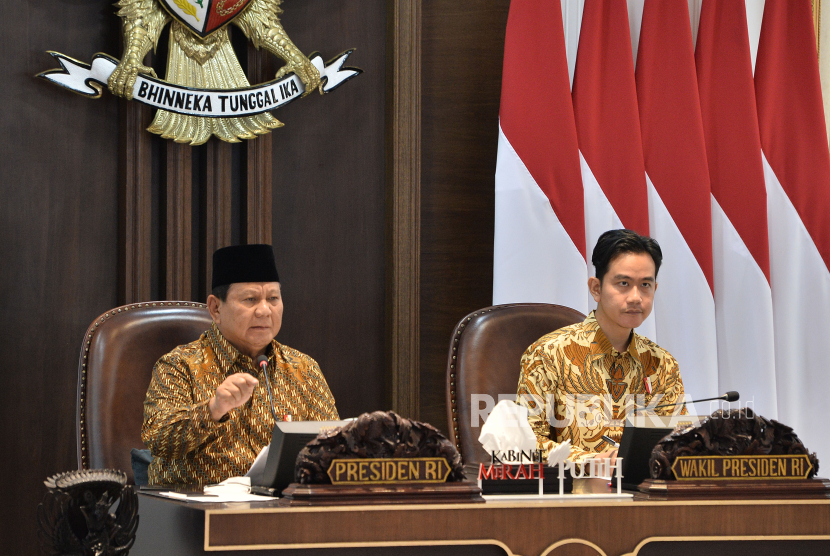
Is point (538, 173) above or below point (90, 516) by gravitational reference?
above

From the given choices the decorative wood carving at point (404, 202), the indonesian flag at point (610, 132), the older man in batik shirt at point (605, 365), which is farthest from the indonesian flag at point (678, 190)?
the decorative wood carving at point (404, 202)

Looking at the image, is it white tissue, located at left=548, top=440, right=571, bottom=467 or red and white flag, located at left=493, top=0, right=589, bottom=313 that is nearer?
white tissue, located at left=548, top=440, right=571, bottom=467

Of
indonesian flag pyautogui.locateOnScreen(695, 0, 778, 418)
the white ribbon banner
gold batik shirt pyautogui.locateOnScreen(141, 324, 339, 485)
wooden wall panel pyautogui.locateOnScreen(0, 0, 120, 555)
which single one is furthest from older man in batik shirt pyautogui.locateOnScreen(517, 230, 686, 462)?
wooden wall panel pyautogui.locateOnScreen(0, 0, 120, 555)

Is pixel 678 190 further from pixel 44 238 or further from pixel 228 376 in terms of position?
pixel 44 238

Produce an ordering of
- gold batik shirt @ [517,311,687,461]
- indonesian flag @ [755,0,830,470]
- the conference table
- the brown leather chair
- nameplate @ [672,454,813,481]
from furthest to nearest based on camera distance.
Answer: indonesian flag @ [755,0,830,470]
the brown leather chair
gold batik shirt @ [517,311,687,461]
nameplate @ [672,454,813,481]
the conference table

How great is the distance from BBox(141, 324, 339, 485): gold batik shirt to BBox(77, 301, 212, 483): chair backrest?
0.50 feet

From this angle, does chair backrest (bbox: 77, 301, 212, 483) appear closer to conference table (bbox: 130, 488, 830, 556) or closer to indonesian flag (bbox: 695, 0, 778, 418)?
conference table (bbox: 130, 488, 830, 556)

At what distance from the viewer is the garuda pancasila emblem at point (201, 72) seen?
2.76 metres

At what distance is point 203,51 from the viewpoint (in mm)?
2900

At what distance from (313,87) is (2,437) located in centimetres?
144

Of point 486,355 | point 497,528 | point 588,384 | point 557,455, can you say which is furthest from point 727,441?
point 486,355

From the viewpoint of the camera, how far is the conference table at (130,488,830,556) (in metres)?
1.42

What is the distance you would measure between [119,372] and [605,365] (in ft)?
4.31

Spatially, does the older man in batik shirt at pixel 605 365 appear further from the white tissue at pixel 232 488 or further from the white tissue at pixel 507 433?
the white tissue at pixel 232 488
